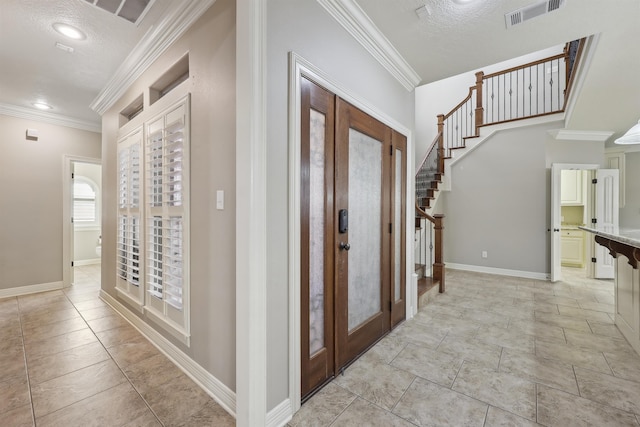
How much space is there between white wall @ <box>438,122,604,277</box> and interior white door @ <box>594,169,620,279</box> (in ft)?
1.05

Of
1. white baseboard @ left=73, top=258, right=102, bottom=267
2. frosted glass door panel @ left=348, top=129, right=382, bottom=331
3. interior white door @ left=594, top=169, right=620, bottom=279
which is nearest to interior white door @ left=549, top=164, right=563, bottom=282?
interior white door @ left=594, top=169, right=620, bottom=279

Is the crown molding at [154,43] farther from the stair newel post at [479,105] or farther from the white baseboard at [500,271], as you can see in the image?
the white baseboard at [500,271]

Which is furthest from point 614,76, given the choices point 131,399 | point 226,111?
point 131,399

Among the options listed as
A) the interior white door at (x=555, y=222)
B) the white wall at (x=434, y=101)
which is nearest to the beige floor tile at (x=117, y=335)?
the interior white door at (x=555, y=222)

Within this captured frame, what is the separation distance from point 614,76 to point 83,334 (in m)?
6.00

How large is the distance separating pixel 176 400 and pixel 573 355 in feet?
10.1

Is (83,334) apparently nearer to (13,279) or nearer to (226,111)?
(13,279)

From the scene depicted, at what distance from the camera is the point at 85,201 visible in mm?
6312

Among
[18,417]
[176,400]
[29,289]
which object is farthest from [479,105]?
[29,289]

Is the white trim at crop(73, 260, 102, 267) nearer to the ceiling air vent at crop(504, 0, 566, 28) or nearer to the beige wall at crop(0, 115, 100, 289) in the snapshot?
the beige wall at crop(0, 115, 100, 289)

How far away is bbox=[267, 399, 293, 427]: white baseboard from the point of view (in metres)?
1.49

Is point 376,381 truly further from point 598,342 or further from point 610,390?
point 598,342

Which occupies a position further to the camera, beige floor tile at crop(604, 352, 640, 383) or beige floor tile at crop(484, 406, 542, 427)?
beige floor tile at crop(604, 352, 640, 383)

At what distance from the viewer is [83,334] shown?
8.93ft
